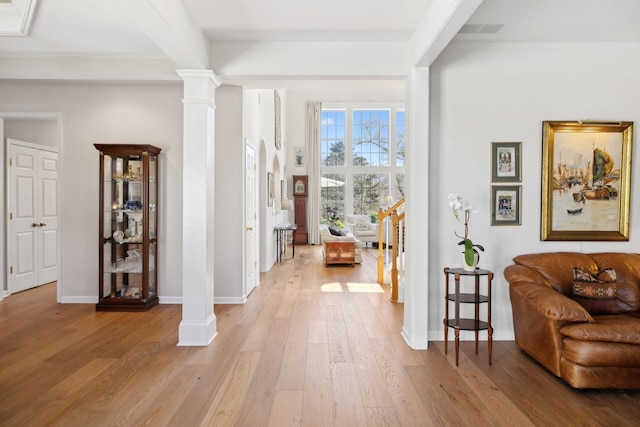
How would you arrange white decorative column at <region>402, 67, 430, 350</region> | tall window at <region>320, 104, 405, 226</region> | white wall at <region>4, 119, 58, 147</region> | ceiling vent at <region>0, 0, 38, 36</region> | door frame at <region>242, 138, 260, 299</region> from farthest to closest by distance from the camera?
tall window at <region>320, 104, 405, 226</region>, white wall at <region>4, 119, 58, 147</region>, door frame at <region>242, 138, 260, 299</region>, white decorative column at <region>402, 67, 430, 350</region>, ceiling vent at <region>0, 0, 38, 36</region>

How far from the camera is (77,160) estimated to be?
5.25 metres

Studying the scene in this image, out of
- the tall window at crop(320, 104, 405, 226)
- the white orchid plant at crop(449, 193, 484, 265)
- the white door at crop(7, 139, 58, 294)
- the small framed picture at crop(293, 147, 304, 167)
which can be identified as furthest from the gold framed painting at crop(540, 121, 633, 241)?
the small framed picture at crop(293, 147, 304, 167)

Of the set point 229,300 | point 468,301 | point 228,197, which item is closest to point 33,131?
point 228,197

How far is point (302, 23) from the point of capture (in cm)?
357

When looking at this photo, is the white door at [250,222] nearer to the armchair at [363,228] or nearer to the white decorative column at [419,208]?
the white decorative column at [419,208]

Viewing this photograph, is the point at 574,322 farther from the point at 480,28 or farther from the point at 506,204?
the point at 480,28

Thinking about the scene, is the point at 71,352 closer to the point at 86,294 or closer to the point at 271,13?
the point at 86,294

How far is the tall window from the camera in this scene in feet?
42.4

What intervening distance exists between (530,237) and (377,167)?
9.16 metres

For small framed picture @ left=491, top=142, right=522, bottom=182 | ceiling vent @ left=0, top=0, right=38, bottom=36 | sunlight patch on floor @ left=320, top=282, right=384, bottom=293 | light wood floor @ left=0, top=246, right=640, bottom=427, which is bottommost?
light wood floor @ left=0, top=246, right=640, bottom=427

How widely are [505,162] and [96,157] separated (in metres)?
4.83

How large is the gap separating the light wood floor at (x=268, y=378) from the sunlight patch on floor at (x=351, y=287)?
1.31m

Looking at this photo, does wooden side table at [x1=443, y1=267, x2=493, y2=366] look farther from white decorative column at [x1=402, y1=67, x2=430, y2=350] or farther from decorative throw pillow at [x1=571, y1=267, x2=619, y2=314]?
decorative throw pillow at [x1=571, y1=267, x2=619, y2=314]

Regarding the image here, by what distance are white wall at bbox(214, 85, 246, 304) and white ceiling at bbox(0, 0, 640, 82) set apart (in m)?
1.27
